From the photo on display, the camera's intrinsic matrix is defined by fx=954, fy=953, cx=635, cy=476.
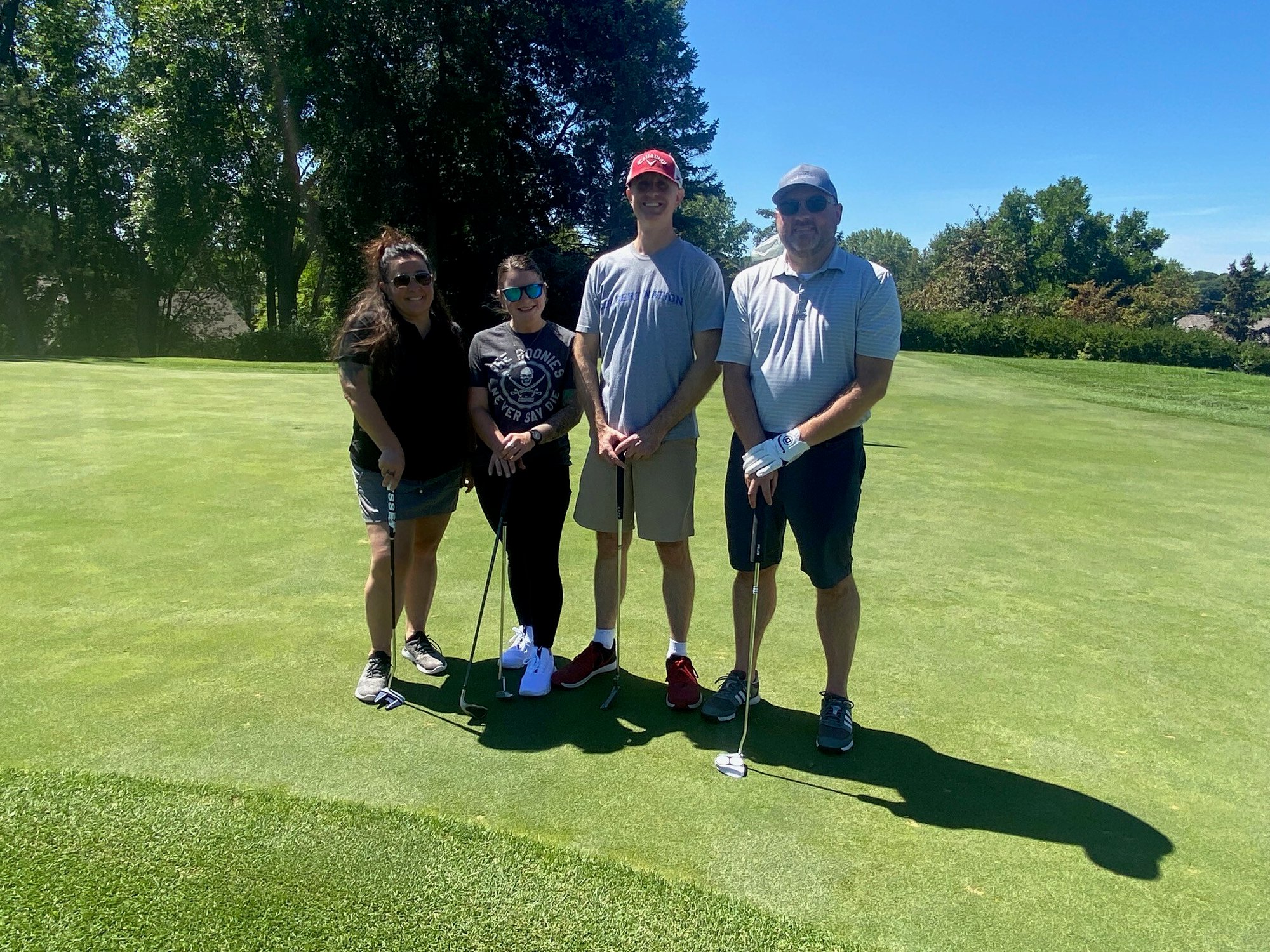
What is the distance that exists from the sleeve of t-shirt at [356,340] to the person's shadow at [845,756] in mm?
1221

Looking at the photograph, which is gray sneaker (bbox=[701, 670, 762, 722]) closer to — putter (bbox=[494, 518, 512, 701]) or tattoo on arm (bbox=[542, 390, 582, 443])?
putter (bbox=[494, 518, 512, 701])

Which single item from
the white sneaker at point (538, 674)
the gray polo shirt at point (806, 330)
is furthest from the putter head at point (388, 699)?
the gray polo shirt at point (806, 330)

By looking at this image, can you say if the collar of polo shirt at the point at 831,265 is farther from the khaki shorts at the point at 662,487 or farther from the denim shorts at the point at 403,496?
the denim shorts at the point at 403,496

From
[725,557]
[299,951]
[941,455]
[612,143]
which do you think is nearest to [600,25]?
[612,143]

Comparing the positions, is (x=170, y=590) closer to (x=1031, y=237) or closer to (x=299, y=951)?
(x=299, y=951)

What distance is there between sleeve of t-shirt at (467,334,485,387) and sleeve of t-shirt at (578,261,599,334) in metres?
0.42

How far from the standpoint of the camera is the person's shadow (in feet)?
8.73

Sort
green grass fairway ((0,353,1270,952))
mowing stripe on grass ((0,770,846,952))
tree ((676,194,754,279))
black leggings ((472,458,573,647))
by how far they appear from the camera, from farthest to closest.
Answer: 1. tree ((676,194,754,279))
2. black leggings ((472,458,573,647))
3. green grass fairway ((0,353,1270,952))
4. mowing stripe on grass ((0,770,846,952))

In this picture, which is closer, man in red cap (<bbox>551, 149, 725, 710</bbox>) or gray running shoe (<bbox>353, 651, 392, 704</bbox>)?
gray running shoe (<bbox>353, 651, 392, 704</bbox>)

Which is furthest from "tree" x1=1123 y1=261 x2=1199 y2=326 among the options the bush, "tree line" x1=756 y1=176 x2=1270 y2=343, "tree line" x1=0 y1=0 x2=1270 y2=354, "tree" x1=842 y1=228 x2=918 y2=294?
"tree" x1=842 y1=228 x2=918 y2=294

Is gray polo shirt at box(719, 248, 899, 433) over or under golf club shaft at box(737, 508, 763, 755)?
over

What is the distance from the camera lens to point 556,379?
3.71 meters

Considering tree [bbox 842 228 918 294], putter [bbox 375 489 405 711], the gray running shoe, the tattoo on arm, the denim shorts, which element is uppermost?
tree [bbox 842 228 918 294]

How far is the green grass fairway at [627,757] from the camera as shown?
2.23 metres
